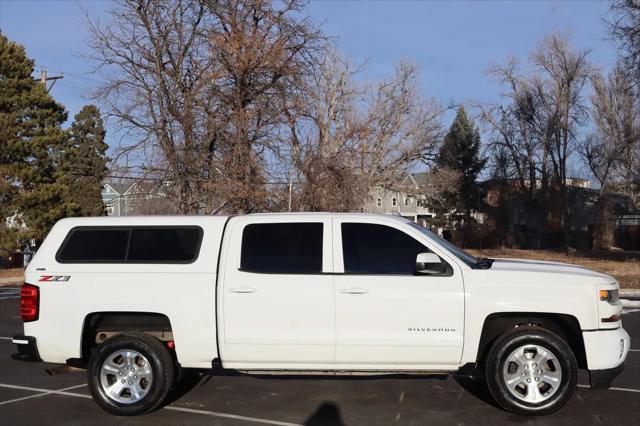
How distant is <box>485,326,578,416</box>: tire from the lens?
613 cm

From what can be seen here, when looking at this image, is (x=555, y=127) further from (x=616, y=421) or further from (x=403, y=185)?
(x=616, y=421)

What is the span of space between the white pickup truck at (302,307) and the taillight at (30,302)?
1cm

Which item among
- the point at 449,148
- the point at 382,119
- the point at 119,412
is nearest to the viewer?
the point at 119,412

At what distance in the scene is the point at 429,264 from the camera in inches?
246

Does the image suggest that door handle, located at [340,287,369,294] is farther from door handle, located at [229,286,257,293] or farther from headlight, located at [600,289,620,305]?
headlight, located at [600,289,620,305]

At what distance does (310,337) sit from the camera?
6.28 m

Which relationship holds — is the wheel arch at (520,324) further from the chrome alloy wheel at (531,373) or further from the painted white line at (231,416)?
the painted white line at (231,416)

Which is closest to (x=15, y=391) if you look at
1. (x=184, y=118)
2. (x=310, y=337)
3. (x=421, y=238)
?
(x=310, y=337)

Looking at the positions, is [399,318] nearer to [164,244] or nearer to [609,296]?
[609,296]

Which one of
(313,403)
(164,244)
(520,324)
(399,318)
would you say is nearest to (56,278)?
(164,244)

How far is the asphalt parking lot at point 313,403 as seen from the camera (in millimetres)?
6219

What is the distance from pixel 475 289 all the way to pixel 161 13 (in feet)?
55.6

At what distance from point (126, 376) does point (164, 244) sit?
136 centimetres

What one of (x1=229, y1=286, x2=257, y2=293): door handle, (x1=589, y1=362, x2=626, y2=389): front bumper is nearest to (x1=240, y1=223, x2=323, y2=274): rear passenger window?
(x1=229, y1=286, x2=257, y2=293): door handle
